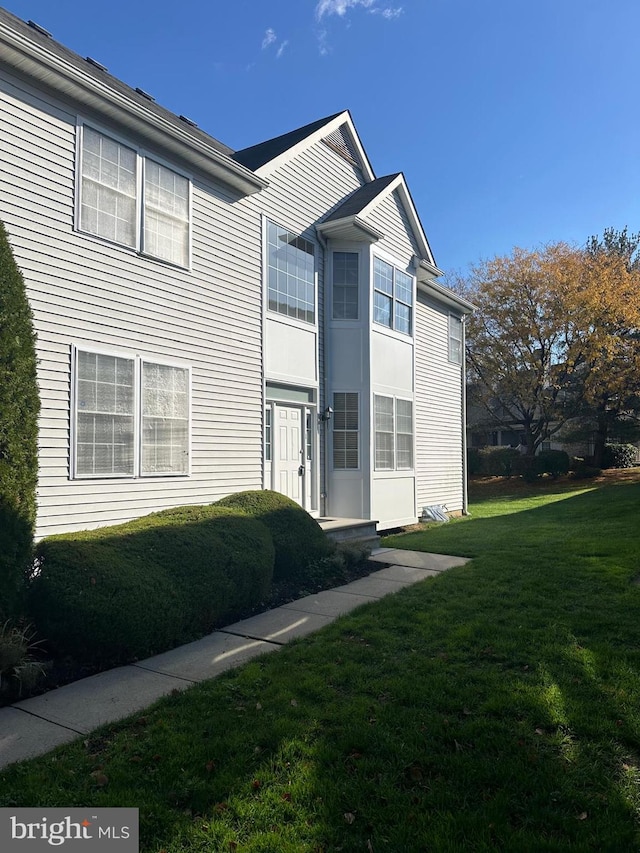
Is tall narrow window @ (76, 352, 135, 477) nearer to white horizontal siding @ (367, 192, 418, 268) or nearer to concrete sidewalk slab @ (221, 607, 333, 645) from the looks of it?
concrete sidewalk slab @ (221, 607, 333, 645)

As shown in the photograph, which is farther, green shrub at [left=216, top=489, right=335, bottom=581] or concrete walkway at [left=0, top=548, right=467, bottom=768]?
green shrub at [left=216, top=489, right=335, bottom=581]

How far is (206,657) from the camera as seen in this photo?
504cm

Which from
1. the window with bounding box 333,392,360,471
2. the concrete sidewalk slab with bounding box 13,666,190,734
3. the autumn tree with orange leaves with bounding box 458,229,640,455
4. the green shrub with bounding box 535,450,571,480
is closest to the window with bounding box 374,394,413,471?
the window with bounding box 333,392,360,471

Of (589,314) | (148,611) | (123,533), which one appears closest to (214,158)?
(123,533)

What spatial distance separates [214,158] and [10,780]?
797 cm

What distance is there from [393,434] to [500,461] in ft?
56.2

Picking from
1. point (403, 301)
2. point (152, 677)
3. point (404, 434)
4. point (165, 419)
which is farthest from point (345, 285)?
point (152, 677)

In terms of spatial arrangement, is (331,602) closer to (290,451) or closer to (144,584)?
(144,584)

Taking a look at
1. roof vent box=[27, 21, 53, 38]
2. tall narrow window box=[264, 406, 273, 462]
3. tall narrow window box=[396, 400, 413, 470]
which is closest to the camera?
roof vent box=[27, 21, 53, 38]

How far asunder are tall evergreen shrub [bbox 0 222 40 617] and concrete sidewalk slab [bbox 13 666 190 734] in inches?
33.5

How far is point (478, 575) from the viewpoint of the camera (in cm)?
747

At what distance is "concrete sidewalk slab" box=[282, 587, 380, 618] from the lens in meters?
6.35

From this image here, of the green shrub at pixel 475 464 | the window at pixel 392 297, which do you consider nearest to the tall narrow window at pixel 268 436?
the window at pixel 392 297

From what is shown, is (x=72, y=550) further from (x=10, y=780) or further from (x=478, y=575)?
(x=478, y=575)
